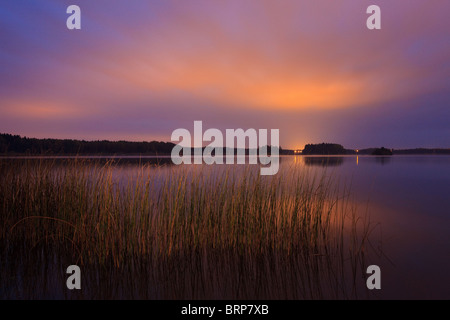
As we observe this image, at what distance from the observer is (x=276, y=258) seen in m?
4.07

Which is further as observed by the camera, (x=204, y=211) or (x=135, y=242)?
(x=204, y=211)

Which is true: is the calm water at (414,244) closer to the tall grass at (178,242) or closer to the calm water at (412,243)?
the calm water at (412,243)

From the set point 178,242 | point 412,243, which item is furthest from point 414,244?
point 178,242

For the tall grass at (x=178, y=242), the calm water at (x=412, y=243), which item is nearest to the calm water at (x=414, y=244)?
the calm water at (x=412, y=243)

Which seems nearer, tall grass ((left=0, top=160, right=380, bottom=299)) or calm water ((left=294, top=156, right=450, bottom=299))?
tall grass ((left=0, top=160, right=380, bottom=299))

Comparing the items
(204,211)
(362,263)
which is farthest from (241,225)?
(362,263)

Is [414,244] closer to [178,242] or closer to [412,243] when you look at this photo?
[412,243]

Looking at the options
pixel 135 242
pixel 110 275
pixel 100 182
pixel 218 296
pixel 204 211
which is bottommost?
pixel 218 296

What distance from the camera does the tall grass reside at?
3.37 metres

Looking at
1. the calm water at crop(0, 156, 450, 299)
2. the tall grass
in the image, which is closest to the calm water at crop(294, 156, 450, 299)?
the calm water at crop(0, 156, 450, 299)

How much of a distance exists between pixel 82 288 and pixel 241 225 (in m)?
2.55

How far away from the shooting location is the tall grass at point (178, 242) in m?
3.37

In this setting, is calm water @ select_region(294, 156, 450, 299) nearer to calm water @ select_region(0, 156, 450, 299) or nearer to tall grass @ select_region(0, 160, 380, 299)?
calm water @ select_region(0, 156, 450, 299)

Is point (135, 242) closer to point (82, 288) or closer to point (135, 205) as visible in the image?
point (135, 205)
